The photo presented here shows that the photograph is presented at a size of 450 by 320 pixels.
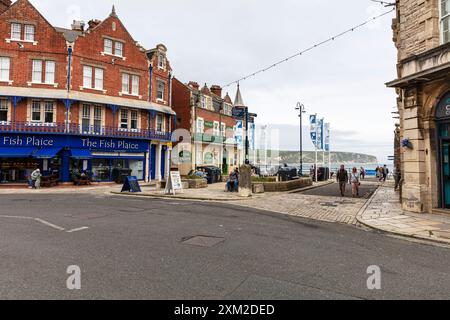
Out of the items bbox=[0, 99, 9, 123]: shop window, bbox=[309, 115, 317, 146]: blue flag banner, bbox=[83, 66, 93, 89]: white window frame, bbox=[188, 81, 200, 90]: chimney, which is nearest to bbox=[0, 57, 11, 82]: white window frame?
bbox=[0, 99, 9, 123]: shop window

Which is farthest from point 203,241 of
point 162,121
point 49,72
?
point 162,121

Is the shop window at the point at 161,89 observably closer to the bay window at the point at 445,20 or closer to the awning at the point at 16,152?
the awning at the point at 16,152

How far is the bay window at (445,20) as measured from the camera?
10.7m

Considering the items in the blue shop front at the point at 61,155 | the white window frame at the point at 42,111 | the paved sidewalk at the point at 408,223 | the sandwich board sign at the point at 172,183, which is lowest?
the paved sidewalk at the point at 408,223

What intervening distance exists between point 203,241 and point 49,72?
24.6m

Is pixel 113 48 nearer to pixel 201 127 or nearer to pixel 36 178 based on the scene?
pixel 201 127

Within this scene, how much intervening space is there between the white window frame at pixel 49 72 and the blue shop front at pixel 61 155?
4.93 metres

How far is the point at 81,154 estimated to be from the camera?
2353 cm

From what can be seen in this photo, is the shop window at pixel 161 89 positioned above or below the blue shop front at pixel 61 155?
above

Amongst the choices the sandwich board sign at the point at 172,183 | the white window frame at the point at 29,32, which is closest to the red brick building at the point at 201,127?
the white window frame at the point at 29,32

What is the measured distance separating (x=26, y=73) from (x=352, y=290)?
28.4m

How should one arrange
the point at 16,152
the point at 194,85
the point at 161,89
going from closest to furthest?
the point at 16,152, the point at 161,89, the point at 194,85

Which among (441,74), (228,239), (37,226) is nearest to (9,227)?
(37,226)
